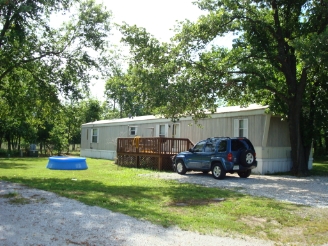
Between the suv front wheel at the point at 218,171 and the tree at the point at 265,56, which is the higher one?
the tree at the point at 265,56

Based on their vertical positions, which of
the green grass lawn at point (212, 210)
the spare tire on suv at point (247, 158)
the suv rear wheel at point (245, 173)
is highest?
the spare tire on suv at point (247, 158)

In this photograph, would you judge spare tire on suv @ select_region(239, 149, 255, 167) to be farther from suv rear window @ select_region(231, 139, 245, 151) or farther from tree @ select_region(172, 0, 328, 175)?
tree @ select_region(172, 0, 328, 175)

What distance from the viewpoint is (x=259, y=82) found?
50.4 feet

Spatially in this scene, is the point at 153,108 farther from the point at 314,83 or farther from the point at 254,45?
the point at 314,83

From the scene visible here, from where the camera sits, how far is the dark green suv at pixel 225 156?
1425 cm

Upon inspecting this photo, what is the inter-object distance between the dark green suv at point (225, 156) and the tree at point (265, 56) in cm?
233

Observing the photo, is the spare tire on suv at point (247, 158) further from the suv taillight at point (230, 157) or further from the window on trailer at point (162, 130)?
the window on trailer at point (162, 130)

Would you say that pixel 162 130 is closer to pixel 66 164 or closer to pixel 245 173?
pixel 66 164

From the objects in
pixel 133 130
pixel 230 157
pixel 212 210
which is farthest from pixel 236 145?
pixel 133 130

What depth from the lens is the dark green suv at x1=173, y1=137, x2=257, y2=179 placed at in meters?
14.2

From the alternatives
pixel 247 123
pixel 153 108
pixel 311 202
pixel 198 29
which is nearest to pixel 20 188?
pixel 153 108

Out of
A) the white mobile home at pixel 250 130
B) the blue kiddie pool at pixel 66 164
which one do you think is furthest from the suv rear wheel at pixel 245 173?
the blue kiddie pool at pixel 66 164

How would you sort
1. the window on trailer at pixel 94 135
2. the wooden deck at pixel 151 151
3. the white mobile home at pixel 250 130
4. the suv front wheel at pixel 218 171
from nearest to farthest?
the suv front wheel at pixel 218 171 → the white mobile home at pixel 250 130 → the wooden deck at pixel 151 151 → the window on trailer at pixel 94 135

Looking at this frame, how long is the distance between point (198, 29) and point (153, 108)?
382 cm
